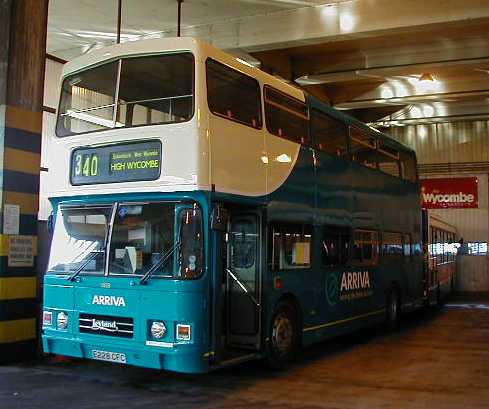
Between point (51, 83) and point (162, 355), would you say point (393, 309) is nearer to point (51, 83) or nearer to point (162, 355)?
point (162, 355)

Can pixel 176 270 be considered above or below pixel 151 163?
below

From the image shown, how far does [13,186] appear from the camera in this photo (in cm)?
850

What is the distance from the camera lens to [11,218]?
332 inches

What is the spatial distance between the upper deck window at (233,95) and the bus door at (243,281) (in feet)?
4.24

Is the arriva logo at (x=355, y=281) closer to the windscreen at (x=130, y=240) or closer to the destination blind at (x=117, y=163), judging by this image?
the windscreen at (x=130, y=240)

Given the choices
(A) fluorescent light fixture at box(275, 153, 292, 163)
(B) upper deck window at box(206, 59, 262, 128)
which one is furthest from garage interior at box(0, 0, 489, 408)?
(A) fluorescent light fixture at box(275, 153, 292, 163)

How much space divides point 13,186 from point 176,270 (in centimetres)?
329

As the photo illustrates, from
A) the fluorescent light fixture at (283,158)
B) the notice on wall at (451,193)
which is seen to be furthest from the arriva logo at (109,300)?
the notice on wall at (451,193)

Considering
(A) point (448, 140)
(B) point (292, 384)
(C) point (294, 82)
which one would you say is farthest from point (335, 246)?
(A) point (448, 140)

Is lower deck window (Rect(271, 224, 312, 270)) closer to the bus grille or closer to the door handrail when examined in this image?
the door handrail

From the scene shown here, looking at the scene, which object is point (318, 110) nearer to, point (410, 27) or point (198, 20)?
point (410, 27)

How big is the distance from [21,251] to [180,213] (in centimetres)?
317

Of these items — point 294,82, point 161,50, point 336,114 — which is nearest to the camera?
point 161,50

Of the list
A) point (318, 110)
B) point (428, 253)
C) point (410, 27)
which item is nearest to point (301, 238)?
point (318, 110)
